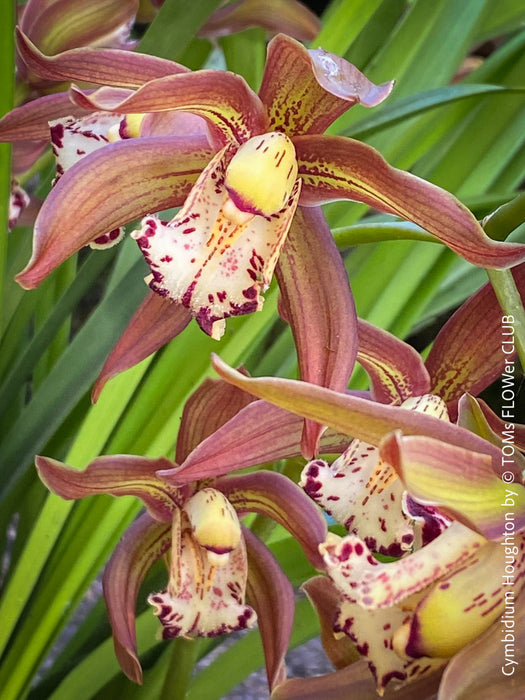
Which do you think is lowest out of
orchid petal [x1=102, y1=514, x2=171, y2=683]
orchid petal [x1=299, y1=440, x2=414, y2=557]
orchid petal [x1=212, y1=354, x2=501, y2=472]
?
orchid petal [x1=102, y1=514, x2=171, y2=683]

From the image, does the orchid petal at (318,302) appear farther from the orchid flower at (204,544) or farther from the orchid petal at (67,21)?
the orchid petal at (67,21)

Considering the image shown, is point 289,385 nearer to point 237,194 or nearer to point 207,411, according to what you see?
point 237,194

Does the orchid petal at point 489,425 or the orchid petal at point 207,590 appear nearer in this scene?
the orchid petal at point 489,425

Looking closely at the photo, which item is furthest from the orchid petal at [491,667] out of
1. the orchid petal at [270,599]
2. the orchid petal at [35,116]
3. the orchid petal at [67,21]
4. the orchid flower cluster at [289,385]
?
the orchid petal at [67,21]

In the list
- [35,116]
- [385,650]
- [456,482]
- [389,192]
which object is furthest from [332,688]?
[35,116]

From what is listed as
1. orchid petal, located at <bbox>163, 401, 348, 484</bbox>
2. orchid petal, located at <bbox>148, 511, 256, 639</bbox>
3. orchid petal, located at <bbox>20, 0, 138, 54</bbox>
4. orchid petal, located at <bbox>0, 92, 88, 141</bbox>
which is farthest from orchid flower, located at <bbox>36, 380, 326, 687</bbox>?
orchid petal, located at <bbox>20, 0, 138, 54</bbox>

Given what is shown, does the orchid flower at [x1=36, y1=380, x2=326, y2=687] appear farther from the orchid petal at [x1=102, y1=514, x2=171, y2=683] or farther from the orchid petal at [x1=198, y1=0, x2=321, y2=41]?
the orchid petal at [x1=198, y1=0, x2=321, y2=41]
